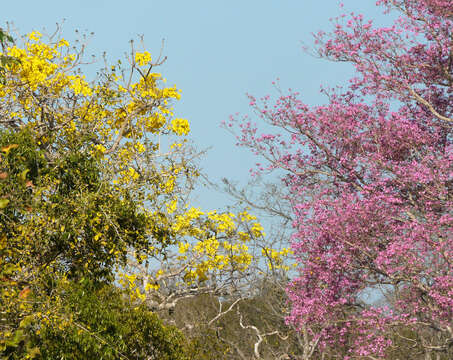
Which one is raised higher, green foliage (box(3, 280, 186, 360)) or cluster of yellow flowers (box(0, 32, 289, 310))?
cluster of yellow flowers (box(0, 32, 289, 310))

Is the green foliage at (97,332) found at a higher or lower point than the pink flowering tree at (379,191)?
lower

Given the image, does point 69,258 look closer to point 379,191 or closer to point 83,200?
point 83,200

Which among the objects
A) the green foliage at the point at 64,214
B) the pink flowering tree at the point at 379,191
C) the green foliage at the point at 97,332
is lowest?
the green foliage at the point at 97,332

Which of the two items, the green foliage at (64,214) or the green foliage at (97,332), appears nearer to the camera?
the green foliage at (97,332)

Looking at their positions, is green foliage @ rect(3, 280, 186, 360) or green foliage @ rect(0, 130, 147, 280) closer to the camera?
green foliage @ rect(3, 280, 186, 360)

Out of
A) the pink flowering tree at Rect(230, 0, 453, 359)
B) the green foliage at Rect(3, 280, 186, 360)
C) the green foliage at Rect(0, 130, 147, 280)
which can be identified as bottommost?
the green foliage at Rect(3, 280, 186, 360)

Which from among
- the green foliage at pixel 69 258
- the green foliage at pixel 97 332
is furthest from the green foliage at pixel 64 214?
the green foliage at pixel 97 332

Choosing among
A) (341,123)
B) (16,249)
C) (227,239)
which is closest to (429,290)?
(341,123)

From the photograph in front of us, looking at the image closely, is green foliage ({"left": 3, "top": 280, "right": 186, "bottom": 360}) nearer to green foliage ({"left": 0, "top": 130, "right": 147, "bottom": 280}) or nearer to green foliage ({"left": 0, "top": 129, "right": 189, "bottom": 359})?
green foliage ({"left": 0, "top": 129, "right": 189, "bottom": 359})

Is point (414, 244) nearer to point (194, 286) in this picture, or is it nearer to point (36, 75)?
point (194, 286)

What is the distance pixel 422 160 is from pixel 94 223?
6.44 metres

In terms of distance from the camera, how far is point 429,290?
10.4m

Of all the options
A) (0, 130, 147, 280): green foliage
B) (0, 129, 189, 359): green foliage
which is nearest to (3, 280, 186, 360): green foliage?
(0, 129, 189, 359): green foliage

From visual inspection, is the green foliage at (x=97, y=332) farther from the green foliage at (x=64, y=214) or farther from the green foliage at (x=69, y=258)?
the green foliage at (x=64, y=214)
